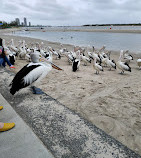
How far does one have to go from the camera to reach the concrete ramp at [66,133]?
4.50 feet

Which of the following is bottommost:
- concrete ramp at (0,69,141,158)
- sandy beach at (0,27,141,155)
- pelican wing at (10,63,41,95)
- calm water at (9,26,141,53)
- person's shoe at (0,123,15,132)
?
sandy beach at (0,27,141,155)

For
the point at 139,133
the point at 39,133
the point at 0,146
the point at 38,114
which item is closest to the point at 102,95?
the point at 139,133

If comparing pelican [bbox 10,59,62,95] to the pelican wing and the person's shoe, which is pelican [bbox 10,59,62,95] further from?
the person's shoe

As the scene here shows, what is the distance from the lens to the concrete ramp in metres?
1.37

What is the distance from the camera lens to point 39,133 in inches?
64.1

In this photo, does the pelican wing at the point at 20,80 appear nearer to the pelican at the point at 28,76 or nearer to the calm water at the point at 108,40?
the pelican at the point at 28,76

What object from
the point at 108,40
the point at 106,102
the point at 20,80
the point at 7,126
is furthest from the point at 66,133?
the point at 108,40

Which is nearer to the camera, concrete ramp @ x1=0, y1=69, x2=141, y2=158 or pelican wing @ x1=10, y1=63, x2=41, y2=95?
concrete ramp @ x1=0, y1=69, x2=141, y2=158

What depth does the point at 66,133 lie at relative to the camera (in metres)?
1.63

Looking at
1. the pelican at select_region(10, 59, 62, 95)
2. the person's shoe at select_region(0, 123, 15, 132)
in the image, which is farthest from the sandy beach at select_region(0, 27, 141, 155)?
the person's shoe at select_region(0, 123, 15, 132)

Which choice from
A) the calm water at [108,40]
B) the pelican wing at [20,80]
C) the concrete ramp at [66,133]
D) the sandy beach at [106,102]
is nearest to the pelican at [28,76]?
the pelican wing at [20,80]

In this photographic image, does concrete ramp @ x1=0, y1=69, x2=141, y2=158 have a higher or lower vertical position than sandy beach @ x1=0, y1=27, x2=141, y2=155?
higher

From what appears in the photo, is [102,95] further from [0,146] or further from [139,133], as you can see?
[0,146]

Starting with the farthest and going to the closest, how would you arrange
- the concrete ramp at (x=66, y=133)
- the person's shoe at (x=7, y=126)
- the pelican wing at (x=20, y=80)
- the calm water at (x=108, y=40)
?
the calm water at (x=108, y=40) < the pelican wing at (x=20, y=80) < the person's shoe at (x=7, y=126) < the concrete ramp at (x=66, y=133)
